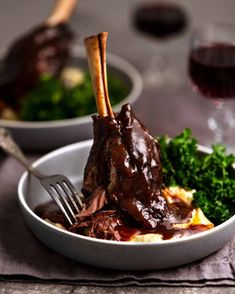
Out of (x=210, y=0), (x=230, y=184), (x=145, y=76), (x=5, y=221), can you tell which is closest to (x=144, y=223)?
(x=230, y=184)

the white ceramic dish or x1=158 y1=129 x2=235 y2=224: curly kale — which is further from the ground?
x1=158 y1=129 x2=235 y2=224: curly kale

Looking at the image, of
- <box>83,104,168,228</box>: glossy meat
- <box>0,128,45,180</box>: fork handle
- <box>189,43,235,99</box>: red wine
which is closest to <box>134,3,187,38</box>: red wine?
<box>189,43,235,99</box>: red wine

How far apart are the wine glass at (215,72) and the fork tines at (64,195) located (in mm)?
1046

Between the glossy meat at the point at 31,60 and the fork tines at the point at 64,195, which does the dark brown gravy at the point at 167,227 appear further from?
the glossy meat at the point at 31,60

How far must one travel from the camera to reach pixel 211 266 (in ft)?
7.84

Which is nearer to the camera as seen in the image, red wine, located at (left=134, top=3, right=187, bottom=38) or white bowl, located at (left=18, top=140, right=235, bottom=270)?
white bowl, located at (left=18, top=140, right=235, bottom=270)

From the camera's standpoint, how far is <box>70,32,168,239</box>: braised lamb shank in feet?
7.87

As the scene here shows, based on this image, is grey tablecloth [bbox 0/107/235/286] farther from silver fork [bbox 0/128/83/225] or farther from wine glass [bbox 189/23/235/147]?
wine glass [bbox 189/23/235/147]

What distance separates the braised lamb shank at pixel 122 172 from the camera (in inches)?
94.4

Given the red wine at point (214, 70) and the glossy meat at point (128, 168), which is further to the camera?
the red wine at point (214, 70)

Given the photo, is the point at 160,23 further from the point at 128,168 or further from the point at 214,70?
the point at 128,168

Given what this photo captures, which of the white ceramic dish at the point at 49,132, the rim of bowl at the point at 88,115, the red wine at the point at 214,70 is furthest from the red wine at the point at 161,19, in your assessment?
the white ceramic dish at the point at 49,132

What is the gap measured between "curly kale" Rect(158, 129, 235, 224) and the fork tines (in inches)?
16.2

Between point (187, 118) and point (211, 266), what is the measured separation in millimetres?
1466
